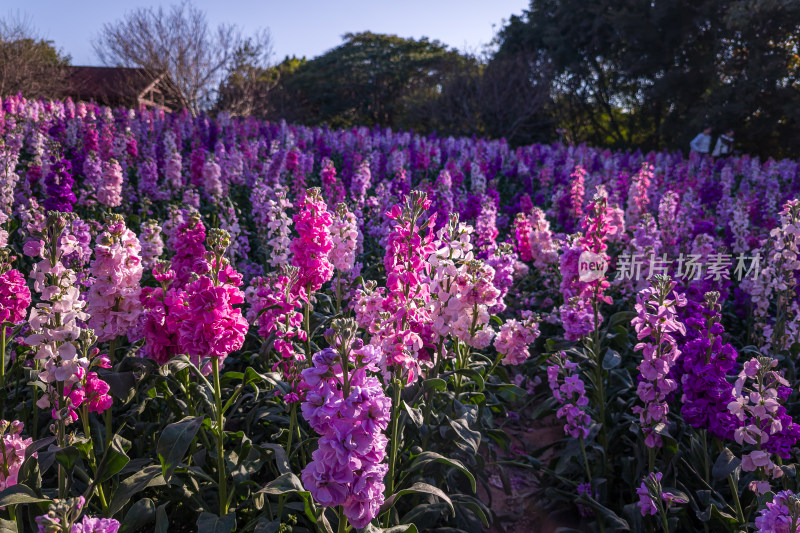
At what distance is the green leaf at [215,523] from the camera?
93.7 inches

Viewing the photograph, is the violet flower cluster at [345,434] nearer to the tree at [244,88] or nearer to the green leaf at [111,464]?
the green leaf at [111,464]

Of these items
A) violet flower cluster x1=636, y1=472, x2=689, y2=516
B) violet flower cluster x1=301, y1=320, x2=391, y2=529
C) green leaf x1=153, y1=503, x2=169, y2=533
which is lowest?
violet flower cluster x1=636, y1=472, x2=689, y2=516

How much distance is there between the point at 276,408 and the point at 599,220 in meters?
2.67

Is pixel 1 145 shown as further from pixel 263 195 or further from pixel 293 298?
pixel 293 298

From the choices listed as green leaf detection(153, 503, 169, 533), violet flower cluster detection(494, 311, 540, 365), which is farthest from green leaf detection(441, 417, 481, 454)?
green leaf detection(153, 503, 169, 533)

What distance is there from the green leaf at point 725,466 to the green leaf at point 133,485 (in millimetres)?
2727

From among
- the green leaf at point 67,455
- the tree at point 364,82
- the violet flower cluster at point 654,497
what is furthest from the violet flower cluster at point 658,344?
the tree at point 364,82

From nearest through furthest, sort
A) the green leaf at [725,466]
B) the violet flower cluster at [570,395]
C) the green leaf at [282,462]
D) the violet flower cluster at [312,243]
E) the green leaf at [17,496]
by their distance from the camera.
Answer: the green leaf at [17,496], the green leaf at [282,462], the green leaf at [725,466], the violet flower cluster at [312,243], the violet flower cluster at [570,395]

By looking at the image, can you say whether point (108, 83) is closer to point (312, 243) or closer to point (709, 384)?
point (312, 243)

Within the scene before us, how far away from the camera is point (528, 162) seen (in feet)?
48.1

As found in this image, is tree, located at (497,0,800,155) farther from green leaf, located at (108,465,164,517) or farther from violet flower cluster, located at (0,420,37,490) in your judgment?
violet flower cluster, located at (0,420,37,490)

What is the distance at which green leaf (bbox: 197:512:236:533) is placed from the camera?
2.38 metres

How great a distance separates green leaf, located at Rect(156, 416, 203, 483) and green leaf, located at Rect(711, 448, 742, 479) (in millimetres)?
2585

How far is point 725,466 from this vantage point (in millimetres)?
2904
